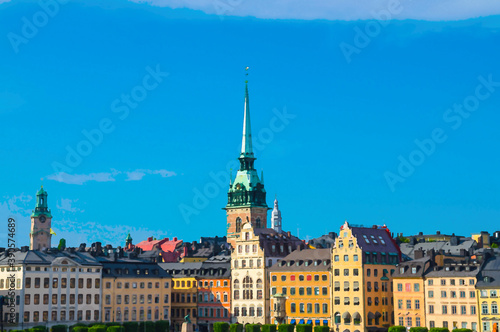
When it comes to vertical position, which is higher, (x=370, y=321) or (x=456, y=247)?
(x=456, y=247)

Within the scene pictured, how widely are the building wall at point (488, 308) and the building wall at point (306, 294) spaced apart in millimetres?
28794

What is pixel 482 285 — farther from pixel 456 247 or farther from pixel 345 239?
pixel 456 247

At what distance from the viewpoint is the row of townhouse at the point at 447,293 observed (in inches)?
5059

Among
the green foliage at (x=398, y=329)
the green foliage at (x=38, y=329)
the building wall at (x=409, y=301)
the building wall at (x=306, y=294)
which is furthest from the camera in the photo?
the building wall at (x=306, y=294)

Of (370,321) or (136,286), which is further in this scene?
(136,286)

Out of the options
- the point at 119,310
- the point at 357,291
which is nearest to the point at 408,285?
the point at 357,291

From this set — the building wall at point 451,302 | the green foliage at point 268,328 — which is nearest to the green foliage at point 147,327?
the green foliage at point 268,328

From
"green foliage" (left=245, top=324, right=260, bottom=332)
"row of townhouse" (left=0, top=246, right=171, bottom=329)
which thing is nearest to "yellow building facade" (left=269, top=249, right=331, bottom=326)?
"green foliage" (left=245, top=324, right=260, bottom=332)

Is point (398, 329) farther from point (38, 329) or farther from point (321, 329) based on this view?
point (38, 329)

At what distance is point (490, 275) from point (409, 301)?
14.8 m

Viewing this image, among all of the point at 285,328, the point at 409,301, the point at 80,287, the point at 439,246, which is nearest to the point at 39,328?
the point at 80,287

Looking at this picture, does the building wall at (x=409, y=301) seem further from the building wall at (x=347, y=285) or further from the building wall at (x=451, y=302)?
the building wall at (x=347, y=285)

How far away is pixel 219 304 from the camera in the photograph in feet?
547

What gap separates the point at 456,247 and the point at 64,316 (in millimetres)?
84949
